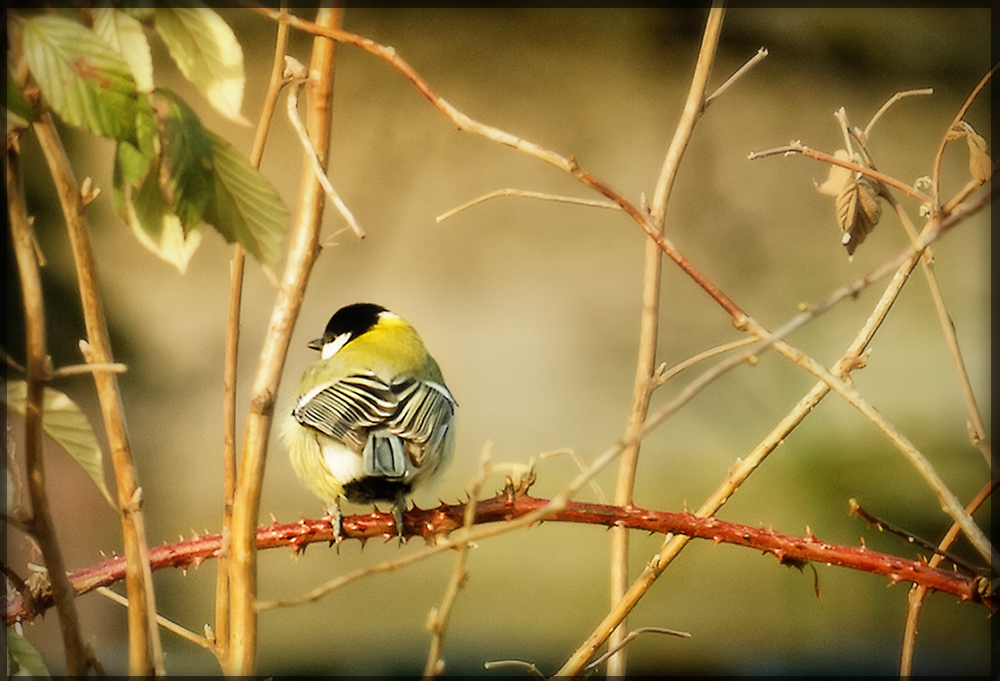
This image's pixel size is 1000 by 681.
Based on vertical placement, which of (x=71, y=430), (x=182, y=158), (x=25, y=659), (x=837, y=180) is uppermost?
(x=837, y=180)

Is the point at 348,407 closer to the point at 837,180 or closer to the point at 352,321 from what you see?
the point at 352,321

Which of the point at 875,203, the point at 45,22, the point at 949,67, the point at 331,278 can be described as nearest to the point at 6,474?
the point at 45,22

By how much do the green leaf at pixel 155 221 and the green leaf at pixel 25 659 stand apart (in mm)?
207

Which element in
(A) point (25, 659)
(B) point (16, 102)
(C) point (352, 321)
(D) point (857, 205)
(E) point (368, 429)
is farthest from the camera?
(C) point (352, 321)

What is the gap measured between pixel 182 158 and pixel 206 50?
55 mm

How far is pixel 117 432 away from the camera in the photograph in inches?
16.3

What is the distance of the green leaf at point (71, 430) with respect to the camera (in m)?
0.40

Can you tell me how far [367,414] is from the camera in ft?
3.44

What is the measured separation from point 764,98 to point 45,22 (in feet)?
7.17

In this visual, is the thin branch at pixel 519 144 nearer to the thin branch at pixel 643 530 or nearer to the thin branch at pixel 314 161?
the thin branch at pixel 314 161

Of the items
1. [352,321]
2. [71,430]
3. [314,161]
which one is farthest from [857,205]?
[352,321]

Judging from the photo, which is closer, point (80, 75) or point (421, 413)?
point (80, 75)

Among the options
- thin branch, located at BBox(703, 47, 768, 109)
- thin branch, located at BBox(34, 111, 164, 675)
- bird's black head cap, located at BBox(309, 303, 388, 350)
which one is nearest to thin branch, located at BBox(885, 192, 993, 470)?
thin branch, located at BBox(703, 47, 768, 109)

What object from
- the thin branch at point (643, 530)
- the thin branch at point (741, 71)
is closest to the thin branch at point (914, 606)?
the thin branch at point (643, 530)
